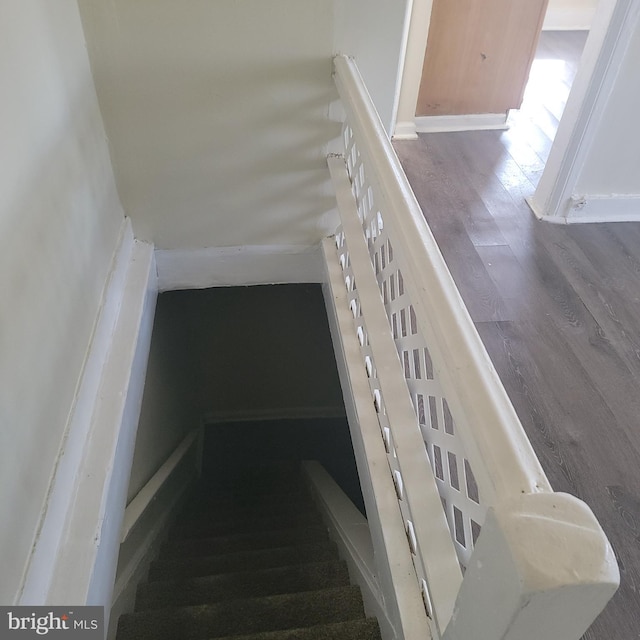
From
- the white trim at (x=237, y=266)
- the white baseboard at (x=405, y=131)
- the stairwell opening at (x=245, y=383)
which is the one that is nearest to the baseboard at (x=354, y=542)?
the stairwell opening at (x=245, y=383)

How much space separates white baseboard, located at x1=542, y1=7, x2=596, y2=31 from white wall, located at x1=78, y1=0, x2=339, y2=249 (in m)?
4.63

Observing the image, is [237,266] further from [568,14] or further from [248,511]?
[568,14]

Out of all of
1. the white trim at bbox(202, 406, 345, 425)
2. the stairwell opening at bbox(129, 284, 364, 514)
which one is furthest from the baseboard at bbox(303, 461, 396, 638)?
the white trim at bbox(202, 406, 345, 425)

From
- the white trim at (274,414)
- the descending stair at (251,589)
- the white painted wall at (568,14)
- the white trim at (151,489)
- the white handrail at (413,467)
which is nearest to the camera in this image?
the white handrail at (413,467)

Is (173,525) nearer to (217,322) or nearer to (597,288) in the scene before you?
(217,322)

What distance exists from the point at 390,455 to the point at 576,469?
2.45 feet

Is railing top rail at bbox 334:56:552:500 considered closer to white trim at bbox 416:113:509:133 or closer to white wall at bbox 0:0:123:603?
white wall at bbox 0:0:123:603

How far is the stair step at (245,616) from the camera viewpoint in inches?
61.7

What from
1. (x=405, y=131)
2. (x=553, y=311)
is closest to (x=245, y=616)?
(x=553, y=311)

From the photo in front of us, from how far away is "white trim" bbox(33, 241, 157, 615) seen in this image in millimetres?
1185

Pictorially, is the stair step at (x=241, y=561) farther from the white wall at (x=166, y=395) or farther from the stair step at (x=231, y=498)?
the stair step at (x=231, y=498)

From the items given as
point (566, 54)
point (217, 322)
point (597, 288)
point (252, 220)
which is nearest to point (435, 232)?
point (597, 288)

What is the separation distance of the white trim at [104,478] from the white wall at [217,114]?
0.38m

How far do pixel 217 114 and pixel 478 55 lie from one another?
2270 mm
